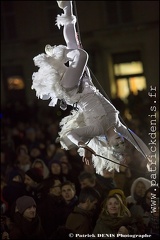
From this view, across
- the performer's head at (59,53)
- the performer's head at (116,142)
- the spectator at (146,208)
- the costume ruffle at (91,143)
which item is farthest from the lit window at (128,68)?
the performer's head at (59,53)

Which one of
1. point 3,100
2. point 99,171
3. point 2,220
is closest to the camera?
point 99,171

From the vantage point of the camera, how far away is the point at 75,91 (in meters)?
3.58

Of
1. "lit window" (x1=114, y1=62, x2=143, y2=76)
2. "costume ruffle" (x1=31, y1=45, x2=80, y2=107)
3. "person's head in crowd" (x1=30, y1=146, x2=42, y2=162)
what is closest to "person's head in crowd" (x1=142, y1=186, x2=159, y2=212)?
"costume ruffle" (x1=31, y1=45, x2=80, y2=107)

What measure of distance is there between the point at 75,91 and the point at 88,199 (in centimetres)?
133

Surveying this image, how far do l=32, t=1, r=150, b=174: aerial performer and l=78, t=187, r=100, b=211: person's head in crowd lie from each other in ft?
3.03

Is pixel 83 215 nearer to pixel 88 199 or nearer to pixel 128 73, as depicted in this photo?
pixel 88 199

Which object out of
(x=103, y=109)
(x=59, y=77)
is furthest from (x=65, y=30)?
(x=103, y=109)

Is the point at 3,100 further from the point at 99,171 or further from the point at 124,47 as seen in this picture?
the point at 99,171

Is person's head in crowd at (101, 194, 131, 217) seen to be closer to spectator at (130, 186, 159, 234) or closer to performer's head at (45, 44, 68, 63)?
spectator at (130, 186, 159, 234)

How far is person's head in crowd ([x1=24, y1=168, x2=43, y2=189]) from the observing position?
5168 millimetres

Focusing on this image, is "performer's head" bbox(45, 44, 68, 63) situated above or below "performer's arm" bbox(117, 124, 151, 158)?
above

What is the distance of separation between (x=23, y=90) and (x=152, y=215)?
31.5 feet

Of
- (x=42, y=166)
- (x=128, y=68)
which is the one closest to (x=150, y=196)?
(x=42, y=166)

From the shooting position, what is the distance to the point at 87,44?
46.4 ft
